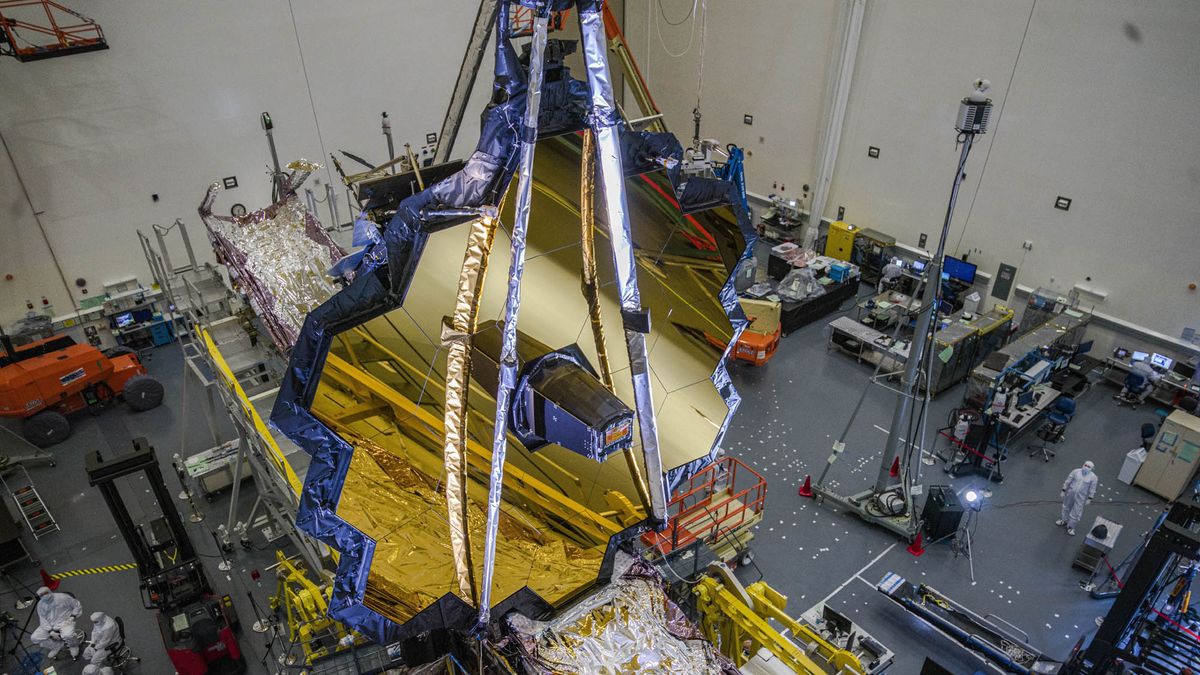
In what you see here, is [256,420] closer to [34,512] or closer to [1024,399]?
[34,512]

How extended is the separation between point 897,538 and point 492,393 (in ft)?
32.0

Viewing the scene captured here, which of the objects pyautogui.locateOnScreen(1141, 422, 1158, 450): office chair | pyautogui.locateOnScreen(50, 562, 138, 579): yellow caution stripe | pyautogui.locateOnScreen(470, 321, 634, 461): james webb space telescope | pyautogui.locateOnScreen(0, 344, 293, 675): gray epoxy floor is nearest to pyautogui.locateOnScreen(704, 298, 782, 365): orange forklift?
pyautogui.locateOnScreen(1141, 422, 1158, 450): office chair

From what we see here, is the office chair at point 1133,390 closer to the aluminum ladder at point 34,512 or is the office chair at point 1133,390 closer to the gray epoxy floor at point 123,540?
the gray epoxy floor at point 123,540

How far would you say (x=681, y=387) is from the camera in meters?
3.83

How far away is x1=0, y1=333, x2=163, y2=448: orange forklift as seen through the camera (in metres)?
12.8

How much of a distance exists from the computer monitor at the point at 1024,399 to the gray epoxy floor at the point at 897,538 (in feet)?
1.97

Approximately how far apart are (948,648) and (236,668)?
8851 millimetres

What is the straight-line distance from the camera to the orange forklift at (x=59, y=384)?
12.8m

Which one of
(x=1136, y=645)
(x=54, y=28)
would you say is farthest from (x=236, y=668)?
(x=54, y=28)

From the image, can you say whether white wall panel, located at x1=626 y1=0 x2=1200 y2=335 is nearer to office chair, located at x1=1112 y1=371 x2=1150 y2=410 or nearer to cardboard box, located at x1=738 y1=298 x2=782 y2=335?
office chair, located at x1=1112 y1=371 x2=1150 y2=410

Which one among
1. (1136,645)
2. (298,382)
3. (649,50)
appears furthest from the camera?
(649,50)

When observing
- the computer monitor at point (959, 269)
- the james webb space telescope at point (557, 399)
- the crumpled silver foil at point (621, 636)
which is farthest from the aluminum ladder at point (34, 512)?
the computer monitor at point (959, 269)

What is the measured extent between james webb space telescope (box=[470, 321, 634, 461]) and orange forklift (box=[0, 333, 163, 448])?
13.2m

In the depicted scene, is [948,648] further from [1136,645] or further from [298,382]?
[298,382]
